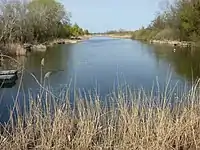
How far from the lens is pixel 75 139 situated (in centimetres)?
519

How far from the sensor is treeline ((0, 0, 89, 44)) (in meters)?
36.1

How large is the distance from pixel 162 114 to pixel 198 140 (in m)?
0.62

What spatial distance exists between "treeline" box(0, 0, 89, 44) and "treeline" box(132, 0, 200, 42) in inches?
602

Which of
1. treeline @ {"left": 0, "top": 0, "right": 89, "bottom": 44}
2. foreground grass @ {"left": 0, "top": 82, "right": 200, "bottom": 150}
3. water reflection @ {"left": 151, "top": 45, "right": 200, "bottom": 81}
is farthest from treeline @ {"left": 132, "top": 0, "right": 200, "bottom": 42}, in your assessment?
foreground grass @ {"left": 0, "top": 82, "right": 200, "bottom": 150}

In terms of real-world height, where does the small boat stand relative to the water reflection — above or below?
above

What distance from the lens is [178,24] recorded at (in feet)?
163

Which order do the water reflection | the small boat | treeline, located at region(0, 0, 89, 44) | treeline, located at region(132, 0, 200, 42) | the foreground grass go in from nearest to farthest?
the foreground grass
the small boat
the water reflection
treeline, located at region(0, 0, 89, 44)
treeline, located at region(132, 0, 200, 42)

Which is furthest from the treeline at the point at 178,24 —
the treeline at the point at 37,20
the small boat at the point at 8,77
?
the small boat at the point at 8,77

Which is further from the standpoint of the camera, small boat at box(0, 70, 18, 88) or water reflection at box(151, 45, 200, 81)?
water reflection at box(151, 45, 200, 81)

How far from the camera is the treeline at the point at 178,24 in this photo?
41.6 metres

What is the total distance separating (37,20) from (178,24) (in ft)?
61.1

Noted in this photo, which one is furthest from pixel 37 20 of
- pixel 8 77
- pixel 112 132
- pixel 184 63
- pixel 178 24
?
pixel 112 132

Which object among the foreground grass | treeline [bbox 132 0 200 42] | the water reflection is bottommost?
the water reflection

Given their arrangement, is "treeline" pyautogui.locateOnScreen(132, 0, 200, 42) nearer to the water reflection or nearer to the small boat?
the water reflection
